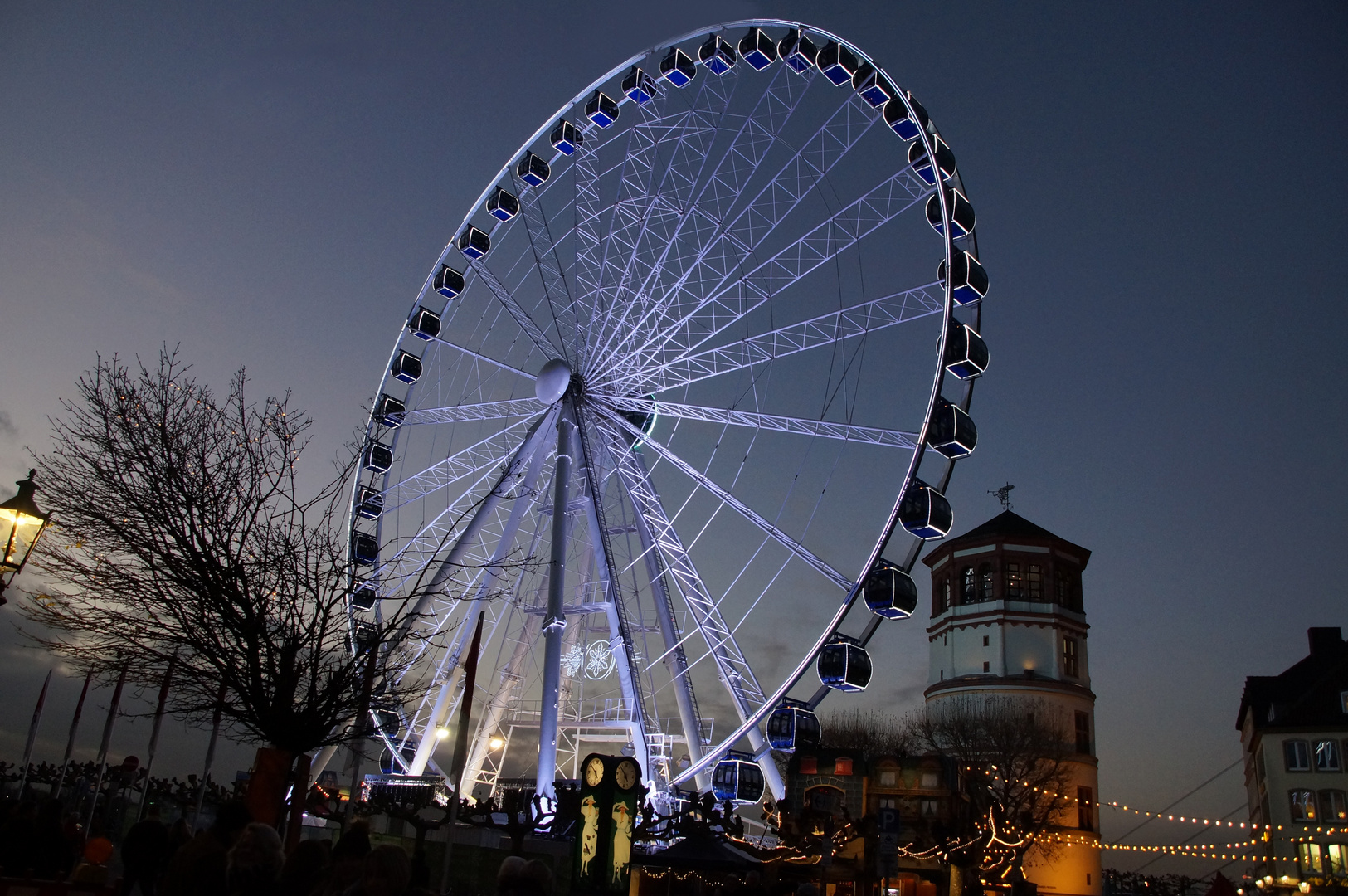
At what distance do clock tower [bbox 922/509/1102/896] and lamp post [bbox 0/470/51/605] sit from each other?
5240cm

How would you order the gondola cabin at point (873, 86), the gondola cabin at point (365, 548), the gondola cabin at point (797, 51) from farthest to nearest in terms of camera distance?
1. the gondola cabin at point (797, 51)
2. the gondola cabin at point (365, 548)
3. the gondola cabin at point (873, 86)

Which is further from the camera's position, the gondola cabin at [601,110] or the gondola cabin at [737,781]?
the gondola cabin at [601,110]

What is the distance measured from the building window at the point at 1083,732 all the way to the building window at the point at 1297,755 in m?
8.87

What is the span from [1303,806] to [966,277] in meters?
38.9

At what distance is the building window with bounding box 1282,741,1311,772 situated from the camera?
50.1 metres

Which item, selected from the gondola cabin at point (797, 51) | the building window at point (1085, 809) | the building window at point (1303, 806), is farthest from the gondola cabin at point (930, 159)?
the building window at point (1303, 806)

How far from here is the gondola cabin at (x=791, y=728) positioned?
77.5 feet

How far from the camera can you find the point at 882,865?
44.6 feet

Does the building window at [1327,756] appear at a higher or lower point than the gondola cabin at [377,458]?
lower

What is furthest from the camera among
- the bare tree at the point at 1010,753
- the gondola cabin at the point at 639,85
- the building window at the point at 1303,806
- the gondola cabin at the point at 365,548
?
the building window at the point at 1303,806

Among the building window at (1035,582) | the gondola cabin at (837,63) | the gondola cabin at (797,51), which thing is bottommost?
the building window at (1035,582)

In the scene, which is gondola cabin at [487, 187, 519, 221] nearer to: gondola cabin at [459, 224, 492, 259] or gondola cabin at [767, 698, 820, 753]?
gondola cabin at [459, 224, 492, 259]

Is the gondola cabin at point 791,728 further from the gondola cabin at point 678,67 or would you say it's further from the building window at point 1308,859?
the building window at point 1308,859

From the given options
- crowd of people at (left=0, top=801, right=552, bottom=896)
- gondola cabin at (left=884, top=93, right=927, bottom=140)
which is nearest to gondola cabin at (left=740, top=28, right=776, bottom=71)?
gondola cabin at (left=884, top=93, right=927, bottom=140)
